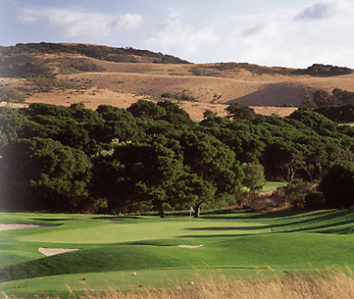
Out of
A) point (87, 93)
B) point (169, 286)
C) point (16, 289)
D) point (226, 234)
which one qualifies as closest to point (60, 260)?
point (16, 289)

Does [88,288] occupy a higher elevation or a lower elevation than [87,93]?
lower

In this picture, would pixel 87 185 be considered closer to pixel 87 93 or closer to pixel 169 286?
pixel 169 286

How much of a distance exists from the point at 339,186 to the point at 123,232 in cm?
1908

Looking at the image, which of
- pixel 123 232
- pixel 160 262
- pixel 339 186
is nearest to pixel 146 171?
pixel 123 232

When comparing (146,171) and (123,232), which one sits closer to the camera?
(123,232)

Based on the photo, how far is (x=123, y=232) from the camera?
31.4 m

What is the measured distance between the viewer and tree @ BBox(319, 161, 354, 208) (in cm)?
4256

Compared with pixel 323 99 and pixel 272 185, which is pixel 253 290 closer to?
pixel 272 185

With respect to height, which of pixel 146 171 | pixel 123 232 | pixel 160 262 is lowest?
pixel 123 232

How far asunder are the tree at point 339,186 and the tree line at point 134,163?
2790 millimetres

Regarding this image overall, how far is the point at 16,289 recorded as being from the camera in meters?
10.6

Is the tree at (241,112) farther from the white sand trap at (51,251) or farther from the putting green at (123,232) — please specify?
the white sand trap at (51,251)

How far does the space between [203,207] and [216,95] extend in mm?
135082

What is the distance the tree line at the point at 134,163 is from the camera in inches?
1807
